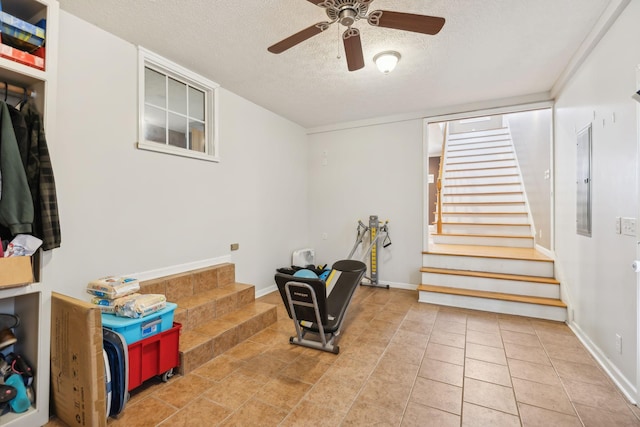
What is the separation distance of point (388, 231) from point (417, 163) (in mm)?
1191

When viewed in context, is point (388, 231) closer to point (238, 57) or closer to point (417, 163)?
point (417, 163)

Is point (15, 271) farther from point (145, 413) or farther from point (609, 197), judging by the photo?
point (609, 197)

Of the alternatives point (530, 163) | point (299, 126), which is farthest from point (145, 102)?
point (530, 163)

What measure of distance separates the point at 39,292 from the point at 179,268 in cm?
139

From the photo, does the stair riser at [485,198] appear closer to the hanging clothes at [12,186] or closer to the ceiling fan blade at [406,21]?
the ceiling fan blade at [406,21]

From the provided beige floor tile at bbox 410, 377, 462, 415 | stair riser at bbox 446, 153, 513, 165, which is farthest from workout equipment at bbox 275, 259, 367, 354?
stair riser at bbox 446, 153, 513, 165

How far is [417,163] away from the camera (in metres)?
4.58

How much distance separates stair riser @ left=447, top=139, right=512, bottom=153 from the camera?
676 centimetres

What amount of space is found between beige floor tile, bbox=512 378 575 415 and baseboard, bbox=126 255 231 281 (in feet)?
10.3

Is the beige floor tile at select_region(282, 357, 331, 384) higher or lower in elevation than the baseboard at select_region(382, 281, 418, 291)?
lower

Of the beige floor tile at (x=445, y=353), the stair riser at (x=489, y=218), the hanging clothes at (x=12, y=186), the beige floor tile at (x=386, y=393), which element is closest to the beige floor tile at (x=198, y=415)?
the beige floor tile at (x=386, y=393)

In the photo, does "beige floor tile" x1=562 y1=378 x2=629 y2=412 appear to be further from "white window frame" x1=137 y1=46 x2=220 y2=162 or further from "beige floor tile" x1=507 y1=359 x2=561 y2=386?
"white window frame" x1=137 y1=46 x2=220 y2=162

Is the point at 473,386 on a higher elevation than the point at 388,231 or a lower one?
lower

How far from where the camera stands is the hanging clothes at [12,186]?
1.61m
